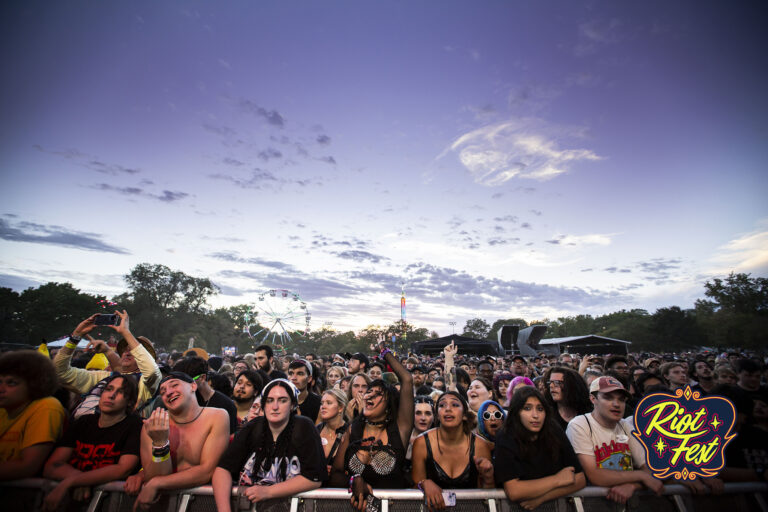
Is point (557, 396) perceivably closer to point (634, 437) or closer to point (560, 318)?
point (634, 437)

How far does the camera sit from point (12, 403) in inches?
120

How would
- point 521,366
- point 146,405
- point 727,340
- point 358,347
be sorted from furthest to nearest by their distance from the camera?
point 358,347 → point 727,340 → point 521,366 → point 146,405

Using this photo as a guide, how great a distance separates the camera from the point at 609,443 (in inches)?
124

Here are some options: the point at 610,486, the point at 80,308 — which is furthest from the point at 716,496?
the point at 80,308

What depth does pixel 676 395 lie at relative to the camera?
2854mm

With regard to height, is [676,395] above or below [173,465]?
above

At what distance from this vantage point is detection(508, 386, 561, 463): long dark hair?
2.88 m

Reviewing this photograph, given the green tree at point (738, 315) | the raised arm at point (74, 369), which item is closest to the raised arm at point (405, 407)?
the raised arm at point (74, 369)

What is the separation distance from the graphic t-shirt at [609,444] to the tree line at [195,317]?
111 ft

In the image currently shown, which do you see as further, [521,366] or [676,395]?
[521,366]

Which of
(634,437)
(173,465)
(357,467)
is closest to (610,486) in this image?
(634,437)

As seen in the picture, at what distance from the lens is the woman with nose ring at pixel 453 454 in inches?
116

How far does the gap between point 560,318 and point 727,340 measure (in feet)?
279

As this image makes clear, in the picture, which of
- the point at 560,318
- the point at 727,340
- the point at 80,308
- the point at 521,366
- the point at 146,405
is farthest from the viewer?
the point at 560,318
